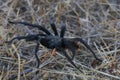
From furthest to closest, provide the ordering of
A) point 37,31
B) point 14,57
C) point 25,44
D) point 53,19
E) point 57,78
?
1. point 53,19
2. point 37,31
3. point 25,44
4. point 14,57
5. point 57,78

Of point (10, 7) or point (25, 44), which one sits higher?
point (10, 7)

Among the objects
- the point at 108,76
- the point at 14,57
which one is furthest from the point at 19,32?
the point at 108,76

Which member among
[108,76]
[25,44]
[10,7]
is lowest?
[108,76]

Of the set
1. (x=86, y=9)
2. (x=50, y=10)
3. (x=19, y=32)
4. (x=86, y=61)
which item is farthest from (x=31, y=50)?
(x=86, y=9)

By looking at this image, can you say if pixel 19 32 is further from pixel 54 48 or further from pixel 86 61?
pixel 86 61

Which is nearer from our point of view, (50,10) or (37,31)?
(37,31)

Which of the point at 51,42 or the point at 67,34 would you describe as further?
the point at 67,34

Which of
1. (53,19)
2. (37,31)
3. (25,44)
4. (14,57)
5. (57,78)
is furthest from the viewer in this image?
(53,19)
